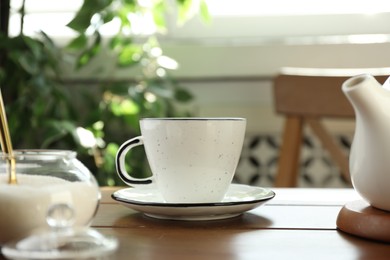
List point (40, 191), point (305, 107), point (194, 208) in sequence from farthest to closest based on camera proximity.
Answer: point (305, 107) → point (194, 208) → point (40, 191)

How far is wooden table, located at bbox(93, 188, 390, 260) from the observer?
44 centimetres

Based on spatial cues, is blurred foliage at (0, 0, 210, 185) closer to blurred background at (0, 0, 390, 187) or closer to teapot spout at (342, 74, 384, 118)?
blurred background at (0, 0, 390, 187)

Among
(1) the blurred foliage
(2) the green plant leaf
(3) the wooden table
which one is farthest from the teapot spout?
(2) the green plant leaf

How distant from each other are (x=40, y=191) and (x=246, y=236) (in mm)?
167

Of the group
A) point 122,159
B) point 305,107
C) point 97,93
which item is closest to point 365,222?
point 122,159

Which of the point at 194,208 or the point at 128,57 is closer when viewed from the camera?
the point at 194,208

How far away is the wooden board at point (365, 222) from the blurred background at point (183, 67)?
85cm

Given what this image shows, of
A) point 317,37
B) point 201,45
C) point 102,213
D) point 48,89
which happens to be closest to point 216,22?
point 201,45

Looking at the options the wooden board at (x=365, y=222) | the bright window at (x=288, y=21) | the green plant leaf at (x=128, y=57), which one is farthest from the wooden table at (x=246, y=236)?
the bright window at (x=288, y=21)

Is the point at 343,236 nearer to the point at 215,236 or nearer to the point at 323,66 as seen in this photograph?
the point at 215,236

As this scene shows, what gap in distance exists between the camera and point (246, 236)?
19.8 inches

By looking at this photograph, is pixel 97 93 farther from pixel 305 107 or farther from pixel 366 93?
pixel 366 93

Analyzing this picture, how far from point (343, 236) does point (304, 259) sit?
99mm

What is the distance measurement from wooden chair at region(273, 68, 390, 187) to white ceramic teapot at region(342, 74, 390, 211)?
0.60 meters
